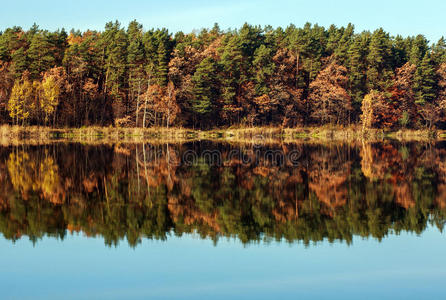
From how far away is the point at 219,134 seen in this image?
7388cm

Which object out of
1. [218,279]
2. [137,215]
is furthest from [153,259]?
[137,215]

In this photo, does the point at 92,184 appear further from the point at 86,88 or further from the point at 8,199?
the point at 86,88

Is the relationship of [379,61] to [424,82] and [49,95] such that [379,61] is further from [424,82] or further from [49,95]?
[49,95]

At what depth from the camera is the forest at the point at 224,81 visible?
236 ft

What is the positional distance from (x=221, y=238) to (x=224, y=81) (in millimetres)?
63598

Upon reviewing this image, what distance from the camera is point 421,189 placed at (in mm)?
19094

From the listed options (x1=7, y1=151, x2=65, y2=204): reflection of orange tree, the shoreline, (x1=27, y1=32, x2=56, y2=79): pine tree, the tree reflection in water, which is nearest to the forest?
(x1=27, y1=32, x2=56, y2=79): pine tree

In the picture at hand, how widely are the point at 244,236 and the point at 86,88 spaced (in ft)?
220

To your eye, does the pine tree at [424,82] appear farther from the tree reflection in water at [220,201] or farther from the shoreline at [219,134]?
the tree reflection in water at [220,201]

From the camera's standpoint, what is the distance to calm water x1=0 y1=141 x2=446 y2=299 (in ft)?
29.0

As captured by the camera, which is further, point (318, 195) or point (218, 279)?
point (318, 195)

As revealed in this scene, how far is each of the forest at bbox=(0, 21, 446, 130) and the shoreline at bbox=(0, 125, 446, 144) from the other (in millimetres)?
2924

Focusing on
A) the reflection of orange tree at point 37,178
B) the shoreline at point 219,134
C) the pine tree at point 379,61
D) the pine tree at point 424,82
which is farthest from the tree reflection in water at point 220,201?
the pine tree at point 424,82

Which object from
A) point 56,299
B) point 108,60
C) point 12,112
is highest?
point 108,60
